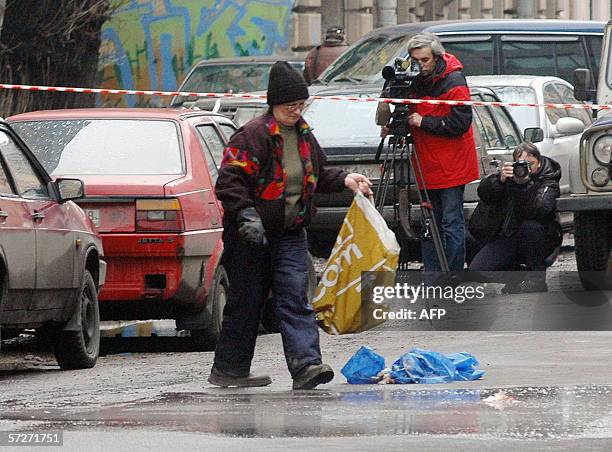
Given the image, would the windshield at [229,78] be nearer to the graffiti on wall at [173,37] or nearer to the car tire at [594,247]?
the graffiti on wall at [173,37]

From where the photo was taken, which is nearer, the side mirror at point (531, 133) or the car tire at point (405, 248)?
the car tire at point (405, 248)

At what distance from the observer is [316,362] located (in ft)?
29.9

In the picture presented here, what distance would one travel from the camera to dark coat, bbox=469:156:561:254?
14.6 metres

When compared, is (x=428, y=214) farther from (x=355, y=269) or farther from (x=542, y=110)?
(x=542, y=110)

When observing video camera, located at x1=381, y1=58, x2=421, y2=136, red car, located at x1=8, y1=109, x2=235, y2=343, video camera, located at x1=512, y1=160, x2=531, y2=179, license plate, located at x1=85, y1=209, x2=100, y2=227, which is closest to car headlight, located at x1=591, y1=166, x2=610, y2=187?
video camera, located at x1=512, y1=160, x2=531, y2=179

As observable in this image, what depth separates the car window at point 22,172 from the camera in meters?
10.6

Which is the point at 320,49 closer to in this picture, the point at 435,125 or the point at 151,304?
the point at 435,125

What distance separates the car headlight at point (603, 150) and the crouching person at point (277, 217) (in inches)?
181

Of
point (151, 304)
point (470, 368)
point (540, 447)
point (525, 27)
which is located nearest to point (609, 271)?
point (151, 304)

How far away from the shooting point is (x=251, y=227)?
8953 mm

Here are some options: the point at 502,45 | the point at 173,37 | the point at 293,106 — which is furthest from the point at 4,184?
the point at 173,37

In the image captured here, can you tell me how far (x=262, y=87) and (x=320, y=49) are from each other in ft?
3.26

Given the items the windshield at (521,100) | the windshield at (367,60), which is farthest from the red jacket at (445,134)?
the windshield at (367,60)

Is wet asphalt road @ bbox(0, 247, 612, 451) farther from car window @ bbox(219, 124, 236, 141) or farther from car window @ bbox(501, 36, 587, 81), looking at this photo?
car window @ bbox(501, 36, 587, 81)
